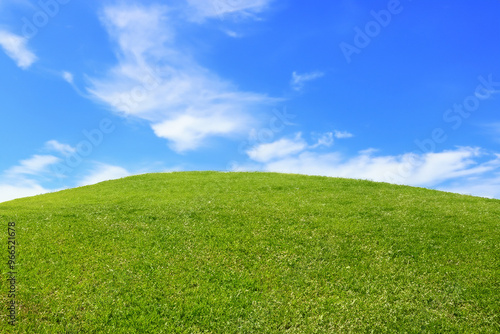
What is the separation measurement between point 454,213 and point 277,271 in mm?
15923

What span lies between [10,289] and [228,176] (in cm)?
2720

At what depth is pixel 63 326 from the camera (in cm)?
1341

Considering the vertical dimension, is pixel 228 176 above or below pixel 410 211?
above

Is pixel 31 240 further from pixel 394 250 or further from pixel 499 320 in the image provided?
pixel 499 320

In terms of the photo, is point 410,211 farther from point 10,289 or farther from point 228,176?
point 10,289

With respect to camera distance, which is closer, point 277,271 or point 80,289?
point 80,289

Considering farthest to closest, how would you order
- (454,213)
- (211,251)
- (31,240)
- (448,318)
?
(454,213) → (31,240) → (211,251) → (448,318)

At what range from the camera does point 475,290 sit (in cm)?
1625

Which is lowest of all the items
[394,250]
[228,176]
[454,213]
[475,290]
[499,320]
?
[499,320]

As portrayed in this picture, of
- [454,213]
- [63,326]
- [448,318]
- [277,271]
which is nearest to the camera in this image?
[63,326]

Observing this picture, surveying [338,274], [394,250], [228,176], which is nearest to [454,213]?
[394,250]

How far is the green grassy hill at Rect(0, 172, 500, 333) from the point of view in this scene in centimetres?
1402

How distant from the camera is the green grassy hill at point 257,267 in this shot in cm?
1402

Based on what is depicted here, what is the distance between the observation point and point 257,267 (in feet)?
57.1
